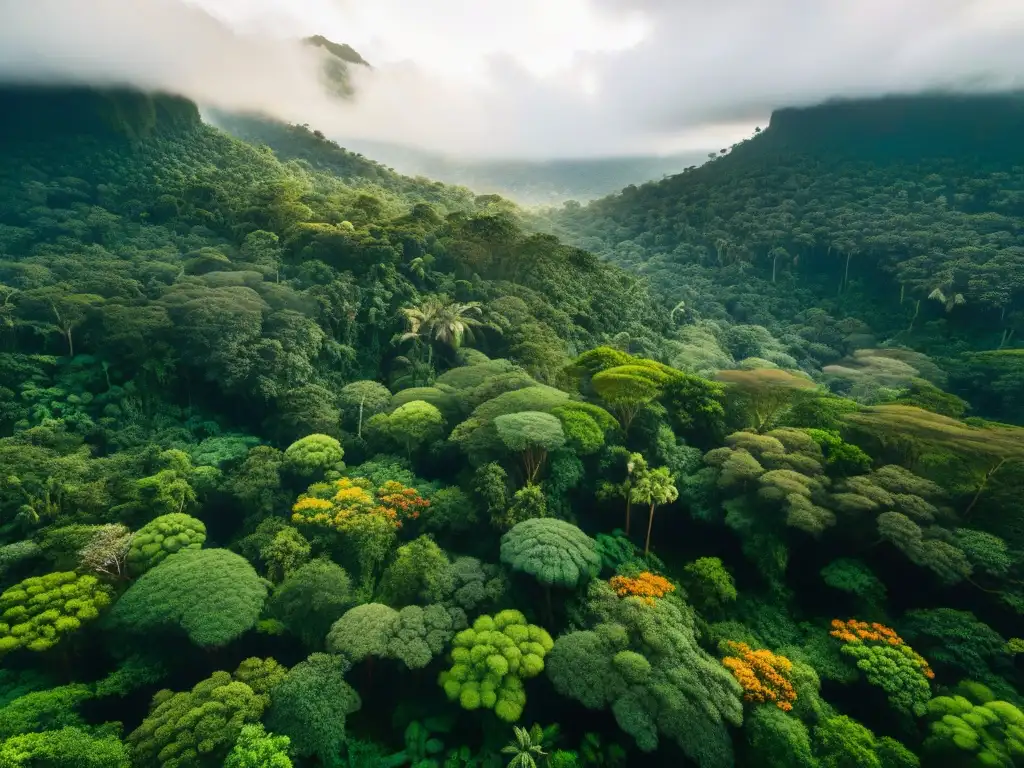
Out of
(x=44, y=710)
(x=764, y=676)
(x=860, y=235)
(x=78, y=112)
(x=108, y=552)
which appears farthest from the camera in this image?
(x=860, y=235)

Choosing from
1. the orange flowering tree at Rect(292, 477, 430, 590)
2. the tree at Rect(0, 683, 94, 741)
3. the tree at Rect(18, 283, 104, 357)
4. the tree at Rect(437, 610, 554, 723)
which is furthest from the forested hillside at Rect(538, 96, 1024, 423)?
the tree at Rect(0, 683, 94, 741)

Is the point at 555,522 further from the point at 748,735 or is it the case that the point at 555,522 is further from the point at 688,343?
the point at 688,343

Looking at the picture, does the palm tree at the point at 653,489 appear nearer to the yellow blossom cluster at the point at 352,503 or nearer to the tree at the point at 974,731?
the yellow blossom cluster at the point at 352,503

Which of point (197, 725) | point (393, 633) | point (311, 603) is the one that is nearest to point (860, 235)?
point (393, 633)

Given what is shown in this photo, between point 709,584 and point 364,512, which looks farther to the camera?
point 364,512

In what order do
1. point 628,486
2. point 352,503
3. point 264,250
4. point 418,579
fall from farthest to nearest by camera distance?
point 264,250 < point 628,486 < point 352,503 < point 418,579

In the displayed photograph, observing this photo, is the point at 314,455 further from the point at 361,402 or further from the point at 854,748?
the point at 854,748
